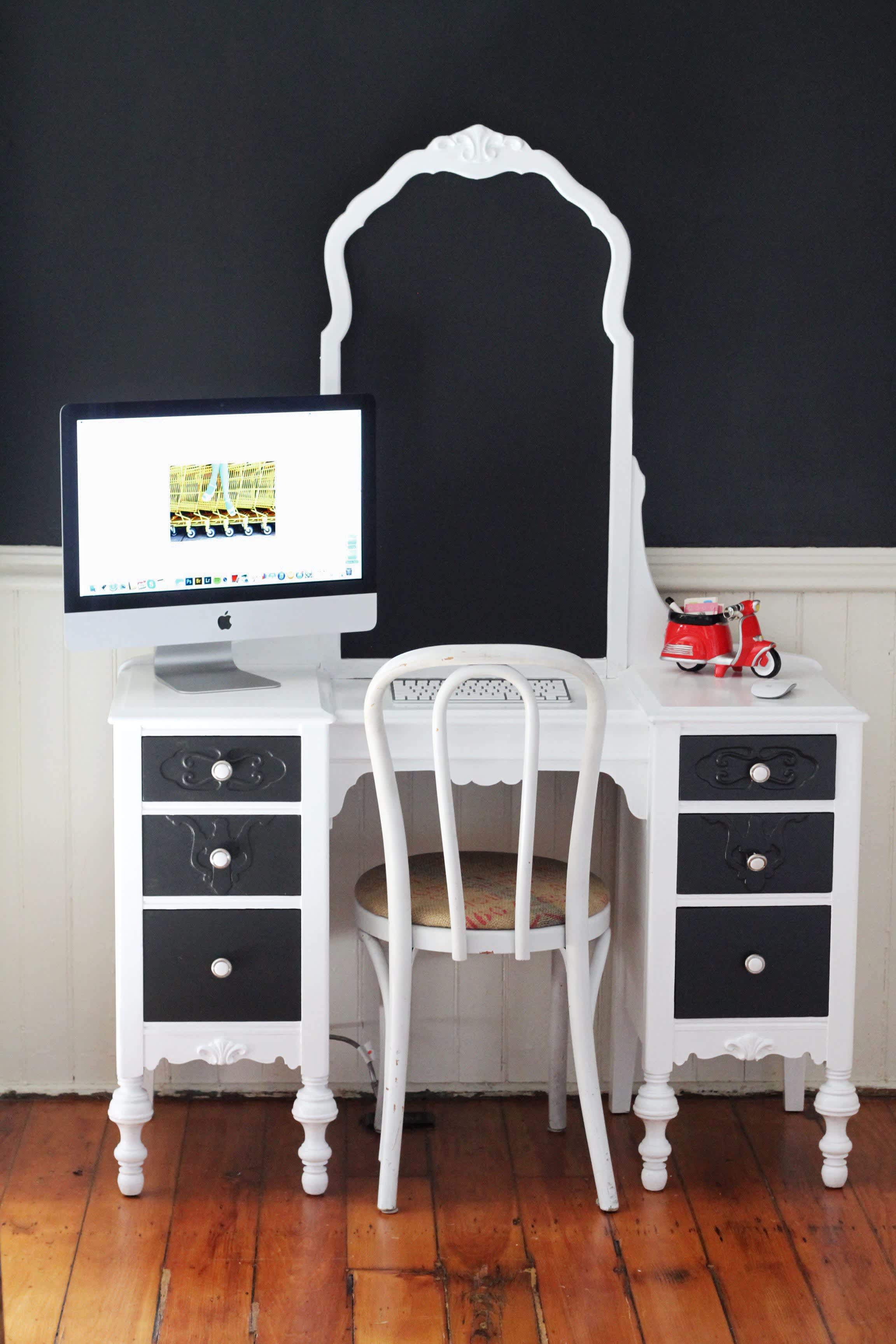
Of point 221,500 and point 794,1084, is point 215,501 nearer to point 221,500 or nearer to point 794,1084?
point 221,500

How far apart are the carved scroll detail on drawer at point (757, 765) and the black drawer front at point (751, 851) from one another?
5 centimetres

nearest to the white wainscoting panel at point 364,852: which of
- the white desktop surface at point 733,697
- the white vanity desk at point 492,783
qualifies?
the white desktop surface at point 733,697

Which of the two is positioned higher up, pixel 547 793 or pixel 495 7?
pixel 495 7

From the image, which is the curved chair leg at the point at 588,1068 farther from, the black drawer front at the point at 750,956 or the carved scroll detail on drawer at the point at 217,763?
Answer: the carved scroll detail on drawer at the point at 217,763

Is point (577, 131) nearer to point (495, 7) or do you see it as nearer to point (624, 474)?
point (495, 7)

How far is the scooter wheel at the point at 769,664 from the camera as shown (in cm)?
274

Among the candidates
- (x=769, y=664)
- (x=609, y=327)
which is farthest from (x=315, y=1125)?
(x=609, y=327)

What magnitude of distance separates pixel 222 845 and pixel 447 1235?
2.45ft

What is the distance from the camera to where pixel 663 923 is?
2.61m

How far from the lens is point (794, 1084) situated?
3.00 metres

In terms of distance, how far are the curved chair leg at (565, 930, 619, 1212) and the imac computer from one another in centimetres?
72

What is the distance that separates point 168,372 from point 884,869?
1.71m

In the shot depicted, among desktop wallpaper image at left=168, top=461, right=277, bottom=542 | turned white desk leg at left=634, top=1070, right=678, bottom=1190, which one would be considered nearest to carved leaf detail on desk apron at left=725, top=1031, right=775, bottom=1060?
turned white desk leg at left=634, top=1070, right=678, bottom=1190

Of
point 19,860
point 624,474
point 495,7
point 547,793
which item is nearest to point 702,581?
point 624,474
